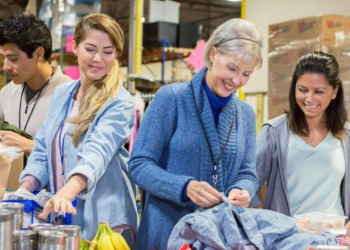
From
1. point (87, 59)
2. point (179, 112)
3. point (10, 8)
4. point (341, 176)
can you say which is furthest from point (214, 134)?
point (10, 8)

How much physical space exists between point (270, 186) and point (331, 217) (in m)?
0.51

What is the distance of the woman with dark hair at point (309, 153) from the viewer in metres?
2.77

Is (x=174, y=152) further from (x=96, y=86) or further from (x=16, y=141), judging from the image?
(x=16, y=141)

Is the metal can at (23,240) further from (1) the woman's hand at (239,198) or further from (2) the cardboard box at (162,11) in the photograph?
(2) the cardboard box at (162,11)

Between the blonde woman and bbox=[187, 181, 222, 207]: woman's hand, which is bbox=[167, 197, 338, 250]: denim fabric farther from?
the blonde woman

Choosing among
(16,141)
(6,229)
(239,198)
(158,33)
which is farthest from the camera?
(158,33)

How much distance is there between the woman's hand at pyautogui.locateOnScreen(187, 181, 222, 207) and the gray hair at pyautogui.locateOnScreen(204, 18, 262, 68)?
0.49m

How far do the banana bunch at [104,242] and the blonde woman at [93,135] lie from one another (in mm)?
165

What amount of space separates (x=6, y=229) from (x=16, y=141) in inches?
48.6

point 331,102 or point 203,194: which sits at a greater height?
point 331,102

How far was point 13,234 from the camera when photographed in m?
1.55

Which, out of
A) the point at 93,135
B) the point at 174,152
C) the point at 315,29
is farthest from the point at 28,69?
the point at 315,29

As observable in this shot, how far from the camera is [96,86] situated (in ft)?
7.52

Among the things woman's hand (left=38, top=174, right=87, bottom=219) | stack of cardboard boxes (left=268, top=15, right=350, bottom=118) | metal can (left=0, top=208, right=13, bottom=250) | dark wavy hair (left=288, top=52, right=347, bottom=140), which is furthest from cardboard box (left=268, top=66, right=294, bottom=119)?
metal can (left=0, top=208, right=13, bottom=250)
